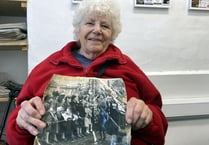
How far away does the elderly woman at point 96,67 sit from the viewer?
1.06m

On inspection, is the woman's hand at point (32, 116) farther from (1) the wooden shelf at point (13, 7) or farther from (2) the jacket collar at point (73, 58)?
(1) the wooden shelf at point (13, 7)

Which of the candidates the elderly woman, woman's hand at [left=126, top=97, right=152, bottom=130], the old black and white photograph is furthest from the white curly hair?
woman's hand at [left=126, top=97, right=152, bottom=130]

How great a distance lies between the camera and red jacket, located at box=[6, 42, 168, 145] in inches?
40.8

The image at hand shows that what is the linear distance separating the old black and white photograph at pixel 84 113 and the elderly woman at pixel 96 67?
125 mm

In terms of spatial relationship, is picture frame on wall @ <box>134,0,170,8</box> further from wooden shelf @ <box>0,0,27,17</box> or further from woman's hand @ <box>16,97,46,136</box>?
woman's hand @ <box>16,97,46,136</box>

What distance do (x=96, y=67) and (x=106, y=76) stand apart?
2.2 inches

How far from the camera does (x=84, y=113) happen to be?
3.01 feet

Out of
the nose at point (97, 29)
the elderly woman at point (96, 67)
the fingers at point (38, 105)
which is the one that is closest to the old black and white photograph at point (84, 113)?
the fingers at point (38, 105)

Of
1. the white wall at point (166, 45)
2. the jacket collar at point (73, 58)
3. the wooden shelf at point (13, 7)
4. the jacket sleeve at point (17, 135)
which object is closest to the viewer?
the jacket sleeve at point (17, 135)

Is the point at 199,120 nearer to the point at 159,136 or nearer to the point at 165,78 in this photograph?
the point at 165,78

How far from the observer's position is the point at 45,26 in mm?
1649

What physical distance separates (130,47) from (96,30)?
69 centimetres

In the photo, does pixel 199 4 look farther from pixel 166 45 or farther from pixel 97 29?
pixel 97 29

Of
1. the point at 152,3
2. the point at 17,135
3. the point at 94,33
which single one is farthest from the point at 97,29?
the point at 152,3
